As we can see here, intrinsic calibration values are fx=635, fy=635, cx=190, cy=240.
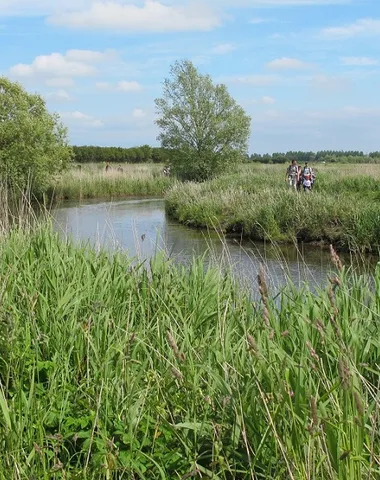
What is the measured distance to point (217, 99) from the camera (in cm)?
3703

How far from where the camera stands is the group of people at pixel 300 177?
2278cm

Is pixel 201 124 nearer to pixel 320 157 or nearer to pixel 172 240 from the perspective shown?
pixel 172 240

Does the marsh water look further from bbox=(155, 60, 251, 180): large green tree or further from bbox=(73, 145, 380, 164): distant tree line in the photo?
bbox=(73, 145, 380, 164): distant tree line

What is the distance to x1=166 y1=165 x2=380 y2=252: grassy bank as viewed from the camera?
1507cm

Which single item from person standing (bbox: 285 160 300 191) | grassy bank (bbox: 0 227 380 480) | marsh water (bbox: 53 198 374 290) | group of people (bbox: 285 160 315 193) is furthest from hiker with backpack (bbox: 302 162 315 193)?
grassy bank (bbox: 0 227 380 480)

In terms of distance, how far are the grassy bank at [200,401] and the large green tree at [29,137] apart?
77.0ft

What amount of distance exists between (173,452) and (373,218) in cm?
1291

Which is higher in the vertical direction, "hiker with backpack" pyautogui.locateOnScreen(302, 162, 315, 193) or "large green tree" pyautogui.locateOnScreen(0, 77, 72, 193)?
"large green tree" pyautogui.locateOnScreen(0, 77, 72, 193)

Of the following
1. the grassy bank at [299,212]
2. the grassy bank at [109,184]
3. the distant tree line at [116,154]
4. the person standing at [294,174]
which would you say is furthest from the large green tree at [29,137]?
the distant tree line at [116,154]

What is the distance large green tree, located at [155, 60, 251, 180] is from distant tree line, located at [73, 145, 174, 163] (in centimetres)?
2828

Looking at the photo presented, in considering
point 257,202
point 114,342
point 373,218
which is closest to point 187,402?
point 114,342

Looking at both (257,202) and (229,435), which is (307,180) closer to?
(257,202)

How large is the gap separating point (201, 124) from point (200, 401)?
113ft

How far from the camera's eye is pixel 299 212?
17203 millimetres
